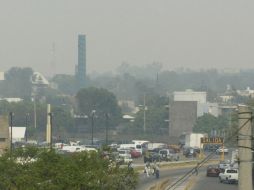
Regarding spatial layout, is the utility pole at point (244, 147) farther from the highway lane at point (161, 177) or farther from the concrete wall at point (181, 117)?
the concrete wall at point (181, 117)

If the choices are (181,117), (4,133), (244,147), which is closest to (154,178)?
(4,133)

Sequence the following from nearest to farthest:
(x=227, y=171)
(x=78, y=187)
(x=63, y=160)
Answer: (x=78, y=187), (x=63, y=160), (x=227, y=171)

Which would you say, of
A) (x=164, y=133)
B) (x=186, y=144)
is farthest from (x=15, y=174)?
(x=164, y=133)

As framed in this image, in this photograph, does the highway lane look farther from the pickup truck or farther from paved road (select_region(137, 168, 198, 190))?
the pickup truck

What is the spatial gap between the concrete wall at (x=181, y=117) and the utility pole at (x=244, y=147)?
15733 centimetres

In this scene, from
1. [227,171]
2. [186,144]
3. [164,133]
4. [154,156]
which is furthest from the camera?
[164,133]

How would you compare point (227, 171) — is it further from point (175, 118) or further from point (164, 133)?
point (164, 133)

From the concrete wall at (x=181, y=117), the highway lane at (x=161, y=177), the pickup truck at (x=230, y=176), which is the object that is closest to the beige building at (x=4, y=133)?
the highway lane at (x=161, y=177)

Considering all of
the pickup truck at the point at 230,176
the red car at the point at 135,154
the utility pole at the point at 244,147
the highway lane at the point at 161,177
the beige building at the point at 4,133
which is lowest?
the red car at the point at 135,154

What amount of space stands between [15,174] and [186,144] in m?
108

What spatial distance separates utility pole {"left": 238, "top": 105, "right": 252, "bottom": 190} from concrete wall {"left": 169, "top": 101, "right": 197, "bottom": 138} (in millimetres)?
157332

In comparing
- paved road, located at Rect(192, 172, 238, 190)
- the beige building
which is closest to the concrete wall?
the beige building

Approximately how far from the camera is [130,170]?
39.2 m

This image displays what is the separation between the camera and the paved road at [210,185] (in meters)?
59.2
